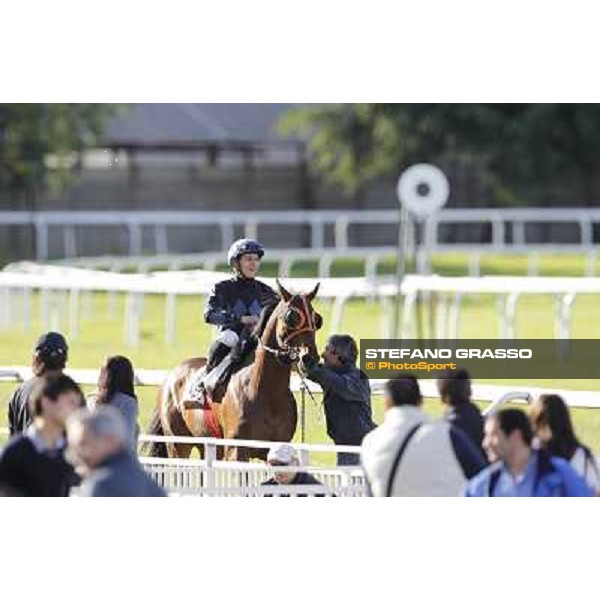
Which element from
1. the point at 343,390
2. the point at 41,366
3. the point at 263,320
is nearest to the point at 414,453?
the point at 343,390

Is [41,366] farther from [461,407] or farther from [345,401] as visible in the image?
[461,407]

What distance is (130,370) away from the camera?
10.6 m

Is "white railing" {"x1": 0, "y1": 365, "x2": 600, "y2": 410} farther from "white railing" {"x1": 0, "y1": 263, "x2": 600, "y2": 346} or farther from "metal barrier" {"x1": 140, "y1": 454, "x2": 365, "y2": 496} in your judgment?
"white railing" {"x1": 0, "y1": 263, "x2": 600, "y2": 346}

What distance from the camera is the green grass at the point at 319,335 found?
13906mm

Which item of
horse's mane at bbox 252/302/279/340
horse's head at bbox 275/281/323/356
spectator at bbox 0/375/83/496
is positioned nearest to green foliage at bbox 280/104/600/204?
horse's mane at bbox 252/302/279/340

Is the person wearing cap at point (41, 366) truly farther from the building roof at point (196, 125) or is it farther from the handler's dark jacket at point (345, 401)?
the building roof at point (196, 125)

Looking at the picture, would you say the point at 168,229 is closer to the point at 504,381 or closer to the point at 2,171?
the point at 2,171

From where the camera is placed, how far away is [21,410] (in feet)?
34.6

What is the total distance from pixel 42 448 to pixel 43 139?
19933 mm

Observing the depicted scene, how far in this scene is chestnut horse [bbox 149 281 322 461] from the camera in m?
10.9

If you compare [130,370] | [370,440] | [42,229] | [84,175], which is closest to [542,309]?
[42,229]

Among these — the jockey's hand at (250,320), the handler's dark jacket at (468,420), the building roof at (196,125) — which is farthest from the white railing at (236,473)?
the building roof at (196,125)

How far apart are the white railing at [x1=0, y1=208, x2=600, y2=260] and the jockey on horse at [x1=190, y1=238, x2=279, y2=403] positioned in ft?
46.4

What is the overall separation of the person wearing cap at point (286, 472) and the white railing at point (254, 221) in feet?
51.6
